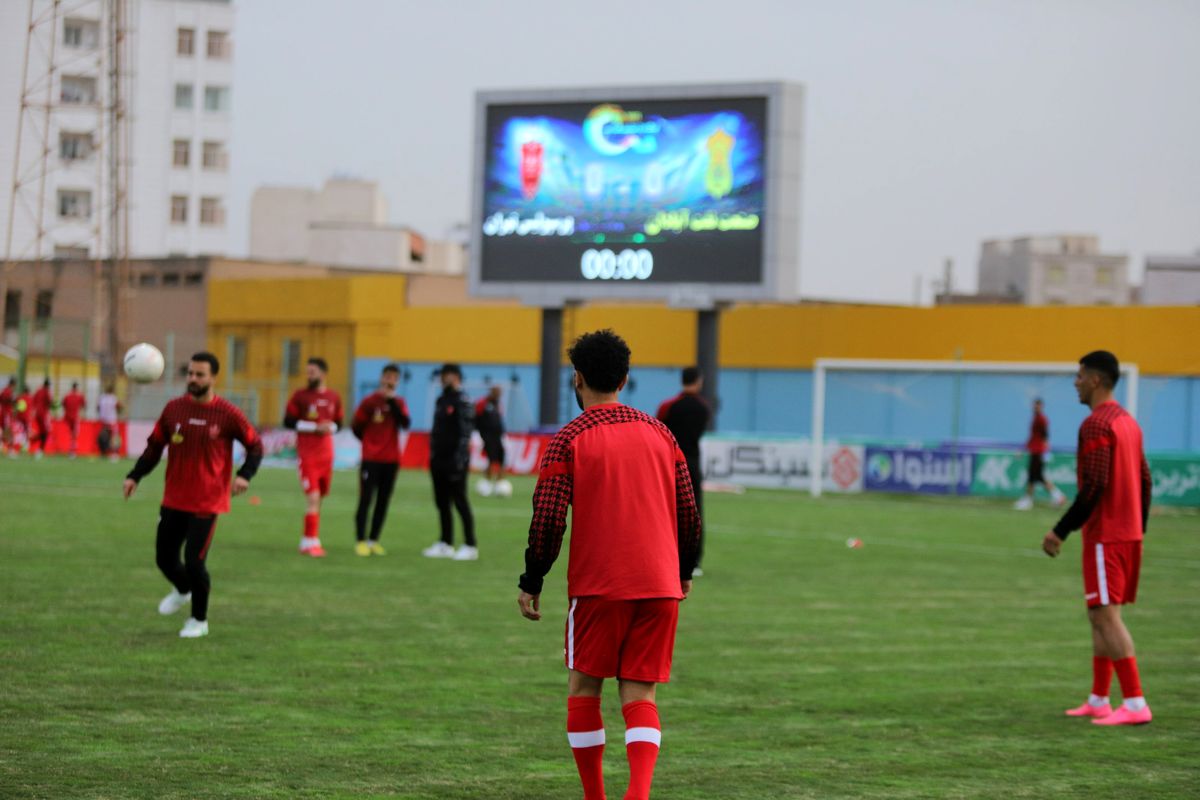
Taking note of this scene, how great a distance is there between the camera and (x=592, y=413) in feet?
22.2

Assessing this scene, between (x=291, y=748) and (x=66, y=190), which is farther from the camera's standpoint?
(x=66, y=190)

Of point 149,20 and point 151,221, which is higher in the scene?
point 149,20

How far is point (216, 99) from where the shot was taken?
292ft

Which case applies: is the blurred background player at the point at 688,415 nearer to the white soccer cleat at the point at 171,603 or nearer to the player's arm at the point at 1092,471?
the white soccer cleat at the point at 171,603

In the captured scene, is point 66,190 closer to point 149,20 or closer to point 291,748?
point 149,20

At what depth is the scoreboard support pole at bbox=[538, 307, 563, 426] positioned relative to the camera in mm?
40719

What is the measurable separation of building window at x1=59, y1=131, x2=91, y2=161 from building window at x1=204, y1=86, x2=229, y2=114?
21.4 ft

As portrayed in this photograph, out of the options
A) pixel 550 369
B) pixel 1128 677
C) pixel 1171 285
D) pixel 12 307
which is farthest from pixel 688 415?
pixel 12 307

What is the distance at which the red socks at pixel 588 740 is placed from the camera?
264 inches

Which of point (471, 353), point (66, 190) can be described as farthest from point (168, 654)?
point (66, 190)

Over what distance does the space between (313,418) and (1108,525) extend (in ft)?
34.8

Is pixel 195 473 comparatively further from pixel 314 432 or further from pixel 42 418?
pixel 42 418

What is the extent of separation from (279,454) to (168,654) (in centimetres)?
3255

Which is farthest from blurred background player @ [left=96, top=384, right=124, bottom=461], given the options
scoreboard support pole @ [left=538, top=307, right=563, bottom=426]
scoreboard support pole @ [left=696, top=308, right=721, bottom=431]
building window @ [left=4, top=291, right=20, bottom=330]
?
building window @ [left=4, top=291, right=20, bottom=330]
